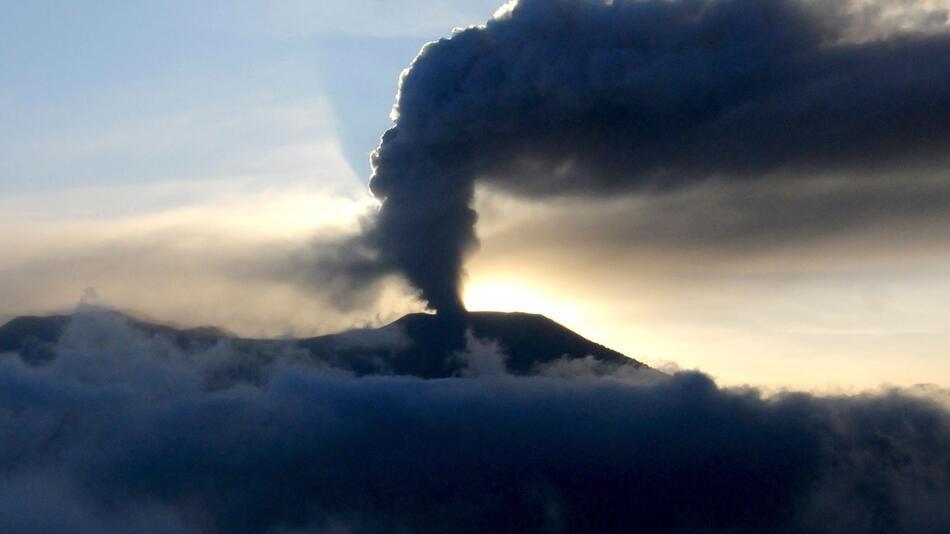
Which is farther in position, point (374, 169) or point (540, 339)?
point (540, 339)

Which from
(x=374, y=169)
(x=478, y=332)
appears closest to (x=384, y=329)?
(x=478, y=332)

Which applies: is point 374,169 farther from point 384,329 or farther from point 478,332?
point 384,329

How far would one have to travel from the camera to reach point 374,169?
10912 centimetres

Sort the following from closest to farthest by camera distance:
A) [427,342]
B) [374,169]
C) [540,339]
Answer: [374,169]
[427,342]
[540,339]

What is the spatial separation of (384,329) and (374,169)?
3379 inches

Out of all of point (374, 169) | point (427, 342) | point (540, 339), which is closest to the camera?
point (374, 169)

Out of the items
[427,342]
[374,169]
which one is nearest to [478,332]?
[427,342]

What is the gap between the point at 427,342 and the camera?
566 ft

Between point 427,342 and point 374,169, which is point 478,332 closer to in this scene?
point 427,342

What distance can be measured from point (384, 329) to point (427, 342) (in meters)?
21.7

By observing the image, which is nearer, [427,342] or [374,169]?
[374,169]

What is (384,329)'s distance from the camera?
19262 cm

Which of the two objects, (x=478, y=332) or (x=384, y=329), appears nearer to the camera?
(x=478, y=332)

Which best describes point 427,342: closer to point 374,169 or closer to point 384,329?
point 384,329
